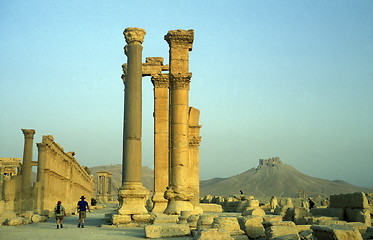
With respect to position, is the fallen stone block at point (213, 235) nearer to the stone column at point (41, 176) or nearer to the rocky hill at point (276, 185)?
the stone column at point (41, 176)

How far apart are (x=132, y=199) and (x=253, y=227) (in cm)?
595

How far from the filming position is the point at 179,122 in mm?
18125

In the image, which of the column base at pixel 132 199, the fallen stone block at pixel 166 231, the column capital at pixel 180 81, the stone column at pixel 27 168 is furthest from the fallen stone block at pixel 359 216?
the stone column at pixel 27 168

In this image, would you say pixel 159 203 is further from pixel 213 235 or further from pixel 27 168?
pixel 27 168

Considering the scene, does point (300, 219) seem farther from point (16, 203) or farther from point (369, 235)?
point (16, 203)

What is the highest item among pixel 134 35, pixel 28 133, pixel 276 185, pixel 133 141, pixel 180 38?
pixel 180 38

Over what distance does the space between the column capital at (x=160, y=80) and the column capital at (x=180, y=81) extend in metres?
4.15

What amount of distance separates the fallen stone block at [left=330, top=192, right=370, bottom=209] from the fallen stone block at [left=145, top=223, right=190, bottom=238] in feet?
20.2

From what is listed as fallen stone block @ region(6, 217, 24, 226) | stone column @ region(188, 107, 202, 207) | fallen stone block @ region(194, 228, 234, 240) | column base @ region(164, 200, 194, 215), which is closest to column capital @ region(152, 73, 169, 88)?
stone column @ region(188, 107, 202, 207)

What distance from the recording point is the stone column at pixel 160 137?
70.9ft

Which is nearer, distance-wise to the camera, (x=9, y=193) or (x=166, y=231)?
(x=166, y=231)

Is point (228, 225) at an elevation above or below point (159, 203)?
below

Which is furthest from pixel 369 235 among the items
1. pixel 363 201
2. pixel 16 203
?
pixel 16 203

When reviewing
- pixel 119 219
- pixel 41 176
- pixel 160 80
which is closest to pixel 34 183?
pixel 41 176
